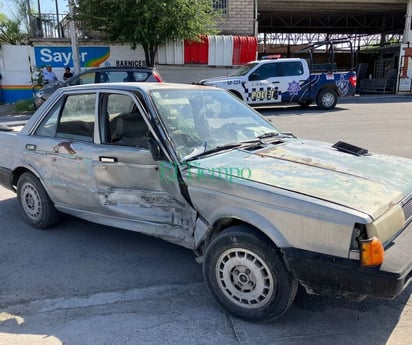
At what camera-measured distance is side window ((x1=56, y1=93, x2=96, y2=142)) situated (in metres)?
3.70

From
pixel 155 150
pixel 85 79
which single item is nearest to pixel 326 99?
pixel 85 79

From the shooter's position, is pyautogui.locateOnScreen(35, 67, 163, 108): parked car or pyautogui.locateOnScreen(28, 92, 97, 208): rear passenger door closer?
pyautogui.locateOnScreen(28, 92, 97, 208): rear passenger door

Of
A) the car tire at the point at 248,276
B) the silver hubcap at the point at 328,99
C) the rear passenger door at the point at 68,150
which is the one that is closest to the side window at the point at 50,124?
the rear passenger door at the point at 68,150

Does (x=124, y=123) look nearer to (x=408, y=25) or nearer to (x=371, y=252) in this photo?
(x=371, y=252)

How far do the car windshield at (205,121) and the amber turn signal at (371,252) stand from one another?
142cm

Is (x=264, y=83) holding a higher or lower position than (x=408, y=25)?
lower

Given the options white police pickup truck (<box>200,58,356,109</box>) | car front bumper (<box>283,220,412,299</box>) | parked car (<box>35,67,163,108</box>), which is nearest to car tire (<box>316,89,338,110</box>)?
white police pickup truck (<box>200,58,356,109</box>)

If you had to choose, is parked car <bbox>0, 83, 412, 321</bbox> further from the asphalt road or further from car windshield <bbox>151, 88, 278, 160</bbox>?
the asphalt road

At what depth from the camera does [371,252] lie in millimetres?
2164

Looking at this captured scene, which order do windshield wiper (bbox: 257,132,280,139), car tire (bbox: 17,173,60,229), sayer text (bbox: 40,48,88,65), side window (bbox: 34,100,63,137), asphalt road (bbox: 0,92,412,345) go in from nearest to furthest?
asphalt road (bbox: 0,92,412,345) < windshield wiper (bbox: 257,132,280,139) < side window (bbox: 34,100,63,137) < car tire (bbox: 17,173,60,229) < sayer text (bbox: 40,48,88,65)

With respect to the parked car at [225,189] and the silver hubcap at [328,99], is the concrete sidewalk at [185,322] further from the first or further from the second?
the silver hubcap at [328,99]

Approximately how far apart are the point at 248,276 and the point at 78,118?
2367mm

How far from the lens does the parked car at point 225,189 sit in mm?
2279

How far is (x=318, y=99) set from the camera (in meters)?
14.2
